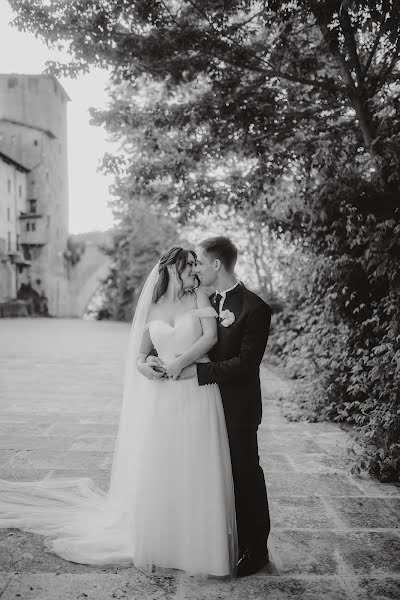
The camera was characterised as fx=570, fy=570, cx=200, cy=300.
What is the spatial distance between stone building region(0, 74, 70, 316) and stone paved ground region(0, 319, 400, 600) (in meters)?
35.8

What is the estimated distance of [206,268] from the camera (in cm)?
296

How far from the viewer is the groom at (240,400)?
2.90 meters

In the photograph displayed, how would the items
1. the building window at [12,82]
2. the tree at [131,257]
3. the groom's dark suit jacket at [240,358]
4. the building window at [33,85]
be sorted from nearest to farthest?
1. the groom's dark suit jacket at [240,358]
2. the tree at [131,257]
3. the building window at [33,85]
4. the building window at [12,82]

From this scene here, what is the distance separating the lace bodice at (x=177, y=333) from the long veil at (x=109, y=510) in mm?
191

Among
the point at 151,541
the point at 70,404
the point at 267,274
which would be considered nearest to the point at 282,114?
the point at 70,404

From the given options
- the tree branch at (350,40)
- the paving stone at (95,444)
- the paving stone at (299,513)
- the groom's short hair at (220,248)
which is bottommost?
the paving stone at (299,513)

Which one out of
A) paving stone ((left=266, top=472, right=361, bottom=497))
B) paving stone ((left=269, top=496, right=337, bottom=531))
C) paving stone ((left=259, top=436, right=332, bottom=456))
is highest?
paving stone ((left=259, top=436, right=332, bottom=456))

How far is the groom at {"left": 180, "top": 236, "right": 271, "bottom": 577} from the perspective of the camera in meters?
2.90

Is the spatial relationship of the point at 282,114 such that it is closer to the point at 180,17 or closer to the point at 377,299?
the point at 180,17

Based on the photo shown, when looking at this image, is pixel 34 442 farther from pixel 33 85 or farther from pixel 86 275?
pixel 33 85

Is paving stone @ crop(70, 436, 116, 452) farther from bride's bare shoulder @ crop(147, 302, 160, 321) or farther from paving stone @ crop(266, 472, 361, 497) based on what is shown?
bride's bare shoulder @ crop(147, 302, 160, 321)

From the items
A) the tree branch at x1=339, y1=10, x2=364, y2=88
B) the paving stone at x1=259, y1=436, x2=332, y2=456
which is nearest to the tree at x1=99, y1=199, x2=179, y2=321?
the tree branch at x1=339, y1=10, x2=364, y2=88

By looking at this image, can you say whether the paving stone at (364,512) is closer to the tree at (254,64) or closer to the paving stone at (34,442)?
the paving stone at (34,442)

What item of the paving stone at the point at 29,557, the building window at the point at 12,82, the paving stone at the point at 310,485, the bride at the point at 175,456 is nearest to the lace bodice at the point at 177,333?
the bride at the point at 175,456
